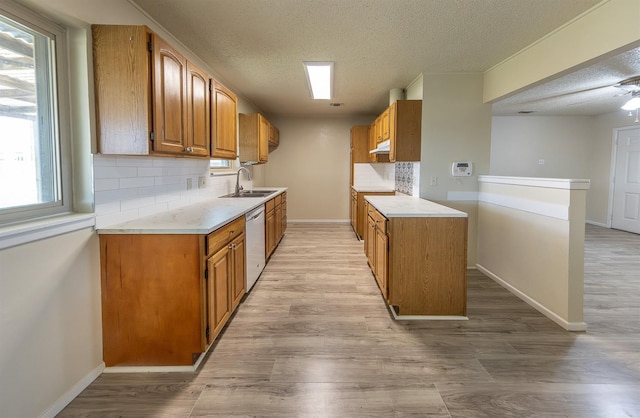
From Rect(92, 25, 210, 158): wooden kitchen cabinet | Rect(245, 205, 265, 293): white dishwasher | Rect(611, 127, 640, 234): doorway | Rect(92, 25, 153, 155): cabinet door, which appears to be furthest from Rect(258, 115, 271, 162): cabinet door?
Rect(611, 127, 640, 234): doorway

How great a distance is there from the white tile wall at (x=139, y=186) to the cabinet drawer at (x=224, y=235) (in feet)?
2.01

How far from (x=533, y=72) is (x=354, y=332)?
294 centimetres

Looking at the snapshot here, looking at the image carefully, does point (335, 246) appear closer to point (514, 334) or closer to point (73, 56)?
point (514, 334)

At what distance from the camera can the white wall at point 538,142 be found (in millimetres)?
7484

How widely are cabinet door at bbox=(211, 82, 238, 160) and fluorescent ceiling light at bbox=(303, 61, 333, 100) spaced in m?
0.97

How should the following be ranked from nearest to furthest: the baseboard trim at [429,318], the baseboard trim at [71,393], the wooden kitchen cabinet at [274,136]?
the baseboard trim at [71,393] < the baseboard trim at [429,318] < the wooden kitchen cabinet at [274,136]

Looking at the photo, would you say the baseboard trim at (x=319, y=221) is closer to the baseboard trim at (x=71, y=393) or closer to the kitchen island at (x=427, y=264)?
the kitchen island at (x=427, y=264)

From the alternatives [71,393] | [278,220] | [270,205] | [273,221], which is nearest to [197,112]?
[71,393]

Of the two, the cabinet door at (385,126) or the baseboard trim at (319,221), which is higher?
the cabinet door at (385,126)

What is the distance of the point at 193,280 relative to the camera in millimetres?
2074

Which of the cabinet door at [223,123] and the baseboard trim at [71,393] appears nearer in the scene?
the baseboard trim at [71,393]

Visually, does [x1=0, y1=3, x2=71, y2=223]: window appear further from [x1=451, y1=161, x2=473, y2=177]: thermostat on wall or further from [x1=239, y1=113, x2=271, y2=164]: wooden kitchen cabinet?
[x1=451, y1=161, x2=473, y2=177]: thermostat on wall

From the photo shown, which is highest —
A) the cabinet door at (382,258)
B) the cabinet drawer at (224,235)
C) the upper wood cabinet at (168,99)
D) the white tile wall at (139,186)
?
the upper wood cabinet at (168,99)

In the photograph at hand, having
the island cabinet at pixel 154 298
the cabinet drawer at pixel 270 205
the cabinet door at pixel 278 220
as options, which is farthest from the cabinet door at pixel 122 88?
the cabinet door at pixel 278 220
